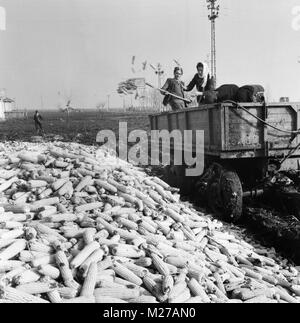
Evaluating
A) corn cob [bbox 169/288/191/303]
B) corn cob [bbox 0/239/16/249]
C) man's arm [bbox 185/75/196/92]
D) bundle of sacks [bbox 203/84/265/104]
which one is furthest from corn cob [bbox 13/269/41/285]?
man's arm [bbox 185/75/196/92]

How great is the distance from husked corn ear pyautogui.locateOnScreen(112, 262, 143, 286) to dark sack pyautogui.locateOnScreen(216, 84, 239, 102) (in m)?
4.42

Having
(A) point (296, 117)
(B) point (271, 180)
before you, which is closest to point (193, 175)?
(B) point (271, 180)

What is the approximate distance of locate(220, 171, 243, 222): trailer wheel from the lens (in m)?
7.69

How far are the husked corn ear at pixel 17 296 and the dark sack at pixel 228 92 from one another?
535 cm

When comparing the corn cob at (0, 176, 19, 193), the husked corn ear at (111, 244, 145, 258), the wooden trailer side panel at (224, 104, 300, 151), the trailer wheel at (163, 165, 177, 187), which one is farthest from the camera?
the trailer wheel at (163, 165, 177, 187)

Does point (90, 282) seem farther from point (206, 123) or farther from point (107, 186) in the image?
point (206, 123)

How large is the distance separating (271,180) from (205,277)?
3733mm

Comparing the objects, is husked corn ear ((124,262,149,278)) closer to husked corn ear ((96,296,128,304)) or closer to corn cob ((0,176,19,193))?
husked corn ear ((96,296,128,304))

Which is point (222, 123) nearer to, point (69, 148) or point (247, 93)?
point (247, 93)

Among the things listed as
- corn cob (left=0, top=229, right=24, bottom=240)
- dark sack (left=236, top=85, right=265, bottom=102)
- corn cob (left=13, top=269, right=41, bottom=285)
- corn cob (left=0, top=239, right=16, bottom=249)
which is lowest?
corn cob (left=13, top=269, right=41, bottom=285)

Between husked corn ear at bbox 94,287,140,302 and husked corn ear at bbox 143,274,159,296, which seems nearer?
husked corn ear at bbox 94,287,140,302

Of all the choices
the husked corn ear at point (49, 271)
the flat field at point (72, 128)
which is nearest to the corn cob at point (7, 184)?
the husked corn ear at point (49, 271)

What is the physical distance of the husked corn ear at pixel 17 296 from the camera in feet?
13.1

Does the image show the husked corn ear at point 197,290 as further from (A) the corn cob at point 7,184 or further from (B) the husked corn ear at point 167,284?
(A) the corn cob at point 7,184
